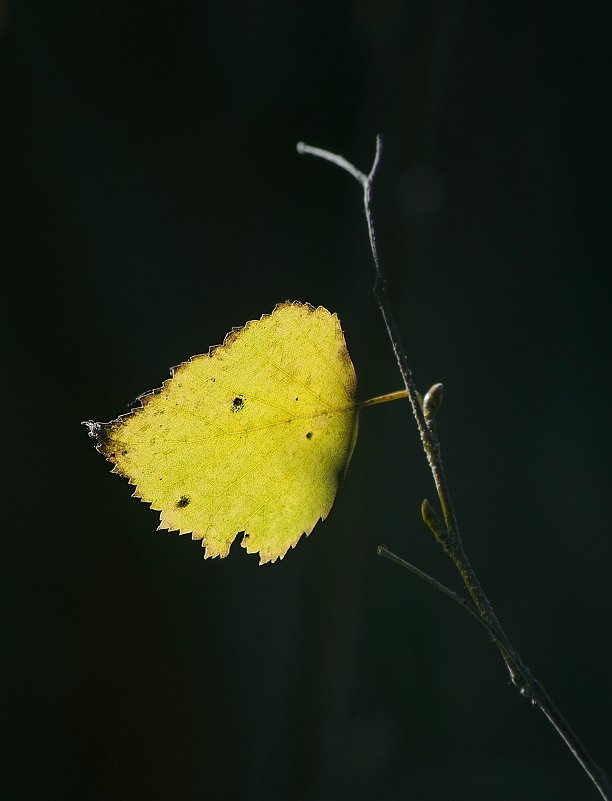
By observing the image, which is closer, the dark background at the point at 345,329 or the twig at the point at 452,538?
the twig at the point at 452,538

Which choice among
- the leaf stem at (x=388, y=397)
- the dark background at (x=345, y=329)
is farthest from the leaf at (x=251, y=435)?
the dark background at (x=345, y=329)

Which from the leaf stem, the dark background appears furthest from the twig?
the dark background

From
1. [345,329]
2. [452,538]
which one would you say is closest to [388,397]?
[452,538]

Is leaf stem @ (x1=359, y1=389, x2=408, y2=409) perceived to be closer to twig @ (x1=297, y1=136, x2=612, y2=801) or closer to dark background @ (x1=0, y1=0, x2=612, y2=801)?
twig @ (x1=297, y1=136, x2=612, y2=801)

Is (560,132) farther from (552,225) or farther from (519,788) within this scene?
(519,788)

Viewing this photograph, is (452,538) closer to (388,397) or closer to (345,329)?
(388,397)

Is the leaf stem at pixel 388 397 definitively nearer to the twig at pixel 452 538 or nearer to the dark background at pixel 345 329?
the twig at pixel 452 538
